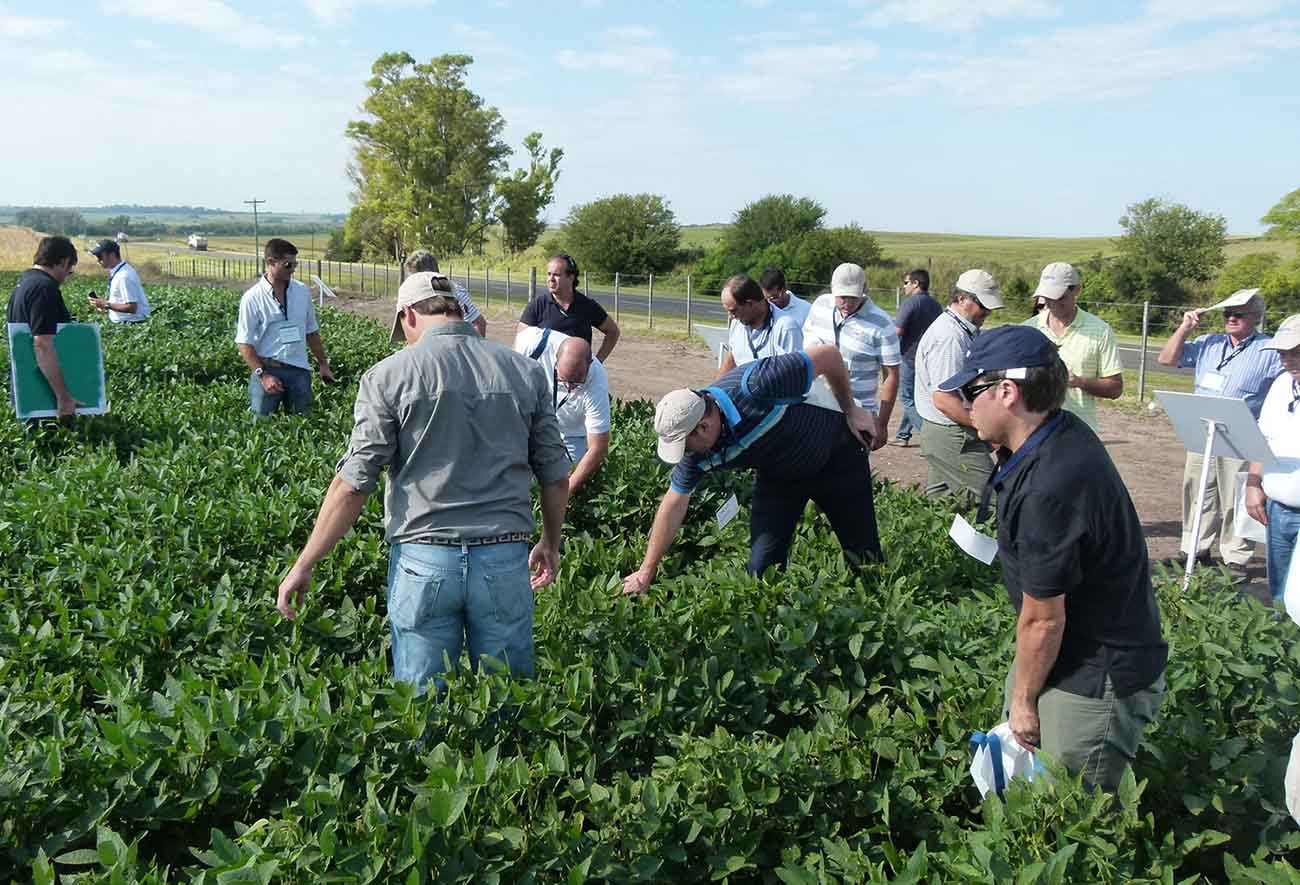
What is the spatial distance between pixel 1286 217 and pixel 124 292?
144ft

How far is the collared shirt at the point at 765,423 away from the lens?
4.33 m

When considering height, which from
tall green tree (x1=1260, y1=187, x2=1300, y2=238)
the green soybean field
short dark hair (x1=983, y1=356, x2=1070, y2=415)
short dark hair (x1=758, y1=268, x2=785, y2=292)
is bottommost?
the green soybean field

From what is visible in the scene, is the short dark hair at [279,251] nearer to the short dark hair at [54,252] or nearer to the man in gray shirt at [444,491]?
the short dark hair at [54,252]

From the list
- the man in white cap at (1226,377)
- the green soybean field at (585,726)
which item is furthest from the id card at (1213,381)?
the green soybean field at (585,726)

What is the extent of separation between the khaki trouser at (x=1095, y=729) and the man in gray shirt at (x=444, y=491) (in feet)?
5.43

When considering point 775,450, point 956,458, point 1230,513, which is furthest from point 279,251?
point 1230,513

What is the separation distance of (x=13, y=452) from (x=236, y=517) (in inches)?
112

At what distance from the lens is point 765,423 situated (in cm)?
439

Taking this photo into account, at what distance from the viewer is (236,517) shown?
508 cm

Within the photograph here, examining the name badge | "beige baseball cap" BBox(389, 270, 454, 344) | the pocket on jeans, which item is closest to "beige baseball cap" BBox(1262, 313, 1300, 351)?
"beige baseball cap" BBox(389, 270, 454, 344)

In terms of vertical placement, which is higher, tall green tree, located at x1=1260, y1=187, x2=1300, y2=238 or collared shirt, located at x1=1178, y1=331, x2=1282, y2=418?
tall green tree, located at x1=1260, y1=187, x2=1300, y2=238

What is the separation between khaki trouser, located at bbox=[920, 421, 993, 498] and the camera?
6.10 m

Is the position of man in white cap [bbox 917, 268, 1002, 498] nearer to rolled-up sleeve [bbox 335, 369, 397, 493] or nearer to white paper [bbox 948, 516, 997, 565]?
white paper [bbox 948, 516, 997, 565]

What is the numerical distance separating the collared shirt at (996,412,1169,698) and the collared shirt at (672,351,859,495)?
155 cm
